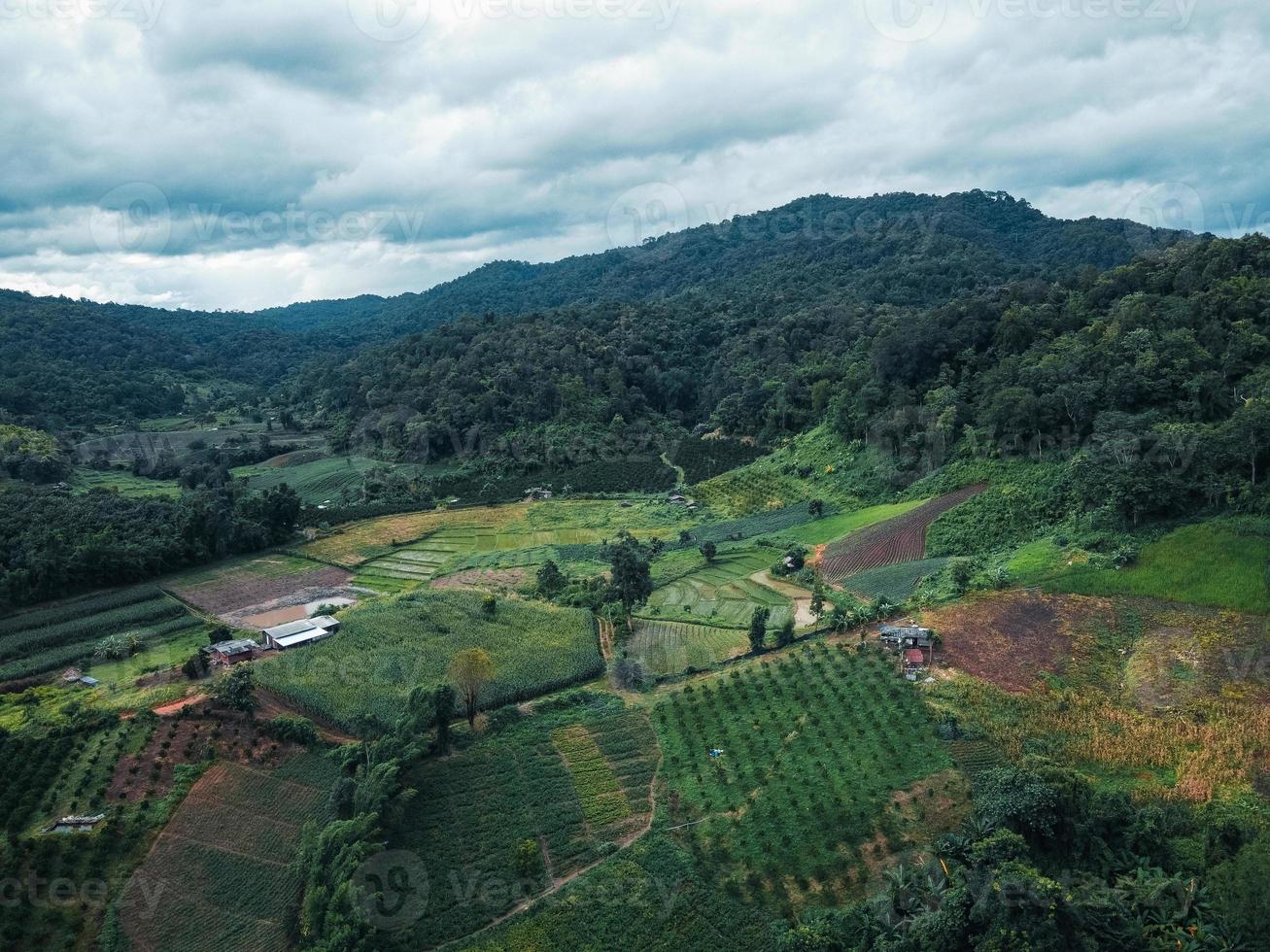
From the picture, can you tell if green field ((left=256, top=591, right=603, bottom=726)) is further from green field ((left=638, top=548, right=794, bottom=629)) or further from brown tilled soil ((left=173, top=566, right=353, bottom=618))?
brown tilled soil ((left=173, top=566, right=353, bottom=618))

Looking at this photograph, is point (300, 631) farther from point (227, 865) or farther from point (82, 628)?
point (227, 865)

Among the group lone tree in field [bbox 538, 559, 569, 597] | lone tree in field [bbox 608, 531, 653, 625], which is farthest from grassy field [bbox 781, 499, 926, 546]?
lone tree in field [bbox 538, 559, 569, 597]

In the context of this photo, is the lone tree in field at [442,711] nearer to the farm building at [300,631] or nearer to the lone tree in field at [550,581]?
the farm building at [300,631]

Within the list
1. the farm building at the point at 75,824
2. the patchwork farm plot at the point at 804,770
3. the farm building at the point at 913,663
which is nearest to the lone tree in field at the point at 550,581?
the patchwork farm plot at the point at 804,770

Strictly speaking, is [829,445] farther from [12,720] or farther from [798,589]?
[12,720]

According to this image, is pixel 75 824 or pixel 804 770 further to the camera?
pixel 804 770

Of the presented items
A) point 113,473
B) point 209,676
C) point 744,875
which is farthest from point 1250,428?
point 113,473

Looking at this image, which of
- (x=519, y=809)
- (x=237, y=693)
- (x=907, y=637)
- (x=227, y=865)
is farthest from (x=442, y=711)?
(x=907, y=637)

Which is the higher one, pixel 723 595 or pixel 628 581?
pixel 628 581
